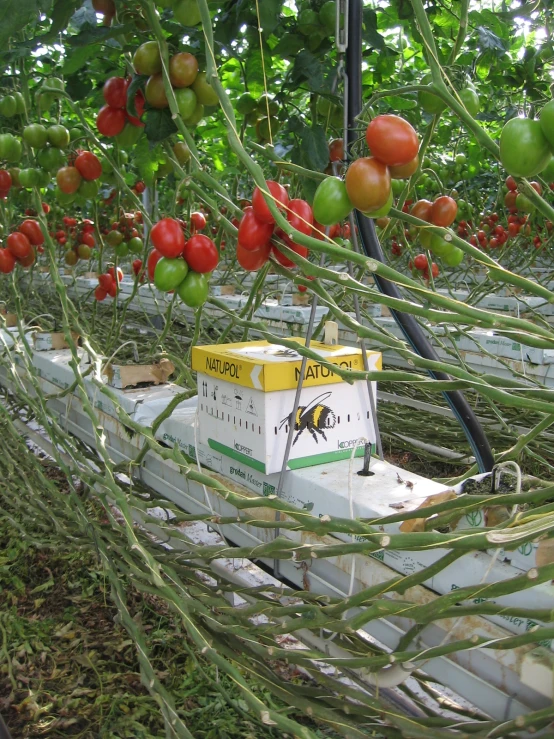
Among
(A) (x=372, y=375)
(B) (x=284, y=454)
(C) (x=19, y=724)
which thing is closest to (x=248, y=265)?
(A) (x=372, y=375)

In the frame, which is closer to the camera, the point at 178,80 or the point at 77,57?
the point at 178,80

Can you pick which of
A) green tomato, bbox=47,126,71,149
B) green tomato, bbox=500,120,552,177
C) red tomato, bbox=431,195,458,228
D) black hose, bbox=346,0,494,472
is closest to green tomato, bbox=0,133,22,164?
green tomato, bbox=47,126,71,149

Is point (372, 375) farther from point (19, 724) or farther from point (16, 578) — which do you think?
point (16, 578)

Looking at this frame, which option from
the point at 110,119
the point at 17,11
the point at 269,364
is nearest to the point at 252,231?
the point at 269,364

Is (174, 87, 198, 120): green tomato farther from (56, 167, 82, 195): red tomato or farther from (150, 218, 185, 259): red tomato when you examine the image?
(56, 167, 82, 195): red tomato

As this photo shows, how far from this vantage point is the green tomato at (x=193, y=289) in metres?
1.02

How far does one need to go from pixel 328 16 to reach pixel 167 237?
29.4 inches

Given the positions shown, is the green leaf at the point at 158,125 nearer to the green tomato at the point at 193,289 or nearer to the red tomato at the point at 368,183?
the green tomato at the point at 193,289

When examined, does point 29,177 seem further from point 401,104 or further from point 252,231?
point 252,231

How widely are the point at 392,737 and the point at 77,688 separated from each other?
1.04 m

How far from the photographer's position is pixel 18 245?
2053 millimetres

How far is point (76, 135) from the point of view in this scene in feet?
7.17

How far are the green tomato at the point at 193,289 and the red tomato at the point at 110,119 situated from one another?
0.51 metres

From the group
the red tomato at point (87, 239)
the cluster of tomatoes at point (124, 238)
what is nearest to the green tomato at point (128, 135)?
the cluster of tomatoes at point (124, 238)
